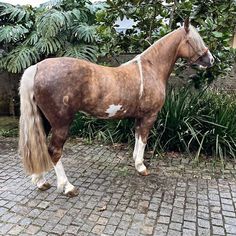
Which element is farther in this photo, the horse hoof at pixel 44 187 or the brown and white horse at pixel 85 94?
the horse hoof at pixel 44 187

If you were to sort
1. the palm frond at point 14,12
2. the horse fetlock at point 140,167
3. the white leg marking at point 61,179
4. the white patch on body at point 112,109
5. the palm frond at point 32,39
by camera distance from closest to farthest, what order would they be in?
the white leg marking at point 61,179 → the white patch on body at point 112,109 → the horse fetlock at point 140,167 → the palm frond at point 32,39 → the palm frond at point 14,12

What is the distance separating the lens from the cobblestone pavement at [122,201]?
249 cm

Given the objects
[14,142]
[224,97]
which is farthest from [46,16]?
[224,97]

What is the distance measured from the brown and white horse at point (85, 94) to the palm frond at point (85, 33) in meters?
2.29

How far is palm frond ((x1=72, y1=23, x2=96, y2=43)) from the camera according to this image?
17.5ft

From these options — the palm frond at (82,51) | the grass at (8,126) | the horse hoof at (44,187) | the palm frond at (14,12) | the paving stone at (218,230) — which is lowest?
the grass at (8,126)

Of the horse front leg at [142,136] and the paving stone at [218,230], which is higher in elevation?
the horse front leg at [142,136]

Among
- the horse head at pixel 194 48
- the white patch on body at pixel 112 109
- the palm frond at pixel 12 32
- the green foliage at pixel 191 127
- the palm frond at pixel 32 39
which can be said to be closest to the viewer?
the white patch on body at pixel 112 109

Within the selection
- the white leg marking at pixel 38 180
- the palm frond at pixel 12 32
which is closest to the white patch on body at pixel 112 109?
the white leg marking at pixel 38 180

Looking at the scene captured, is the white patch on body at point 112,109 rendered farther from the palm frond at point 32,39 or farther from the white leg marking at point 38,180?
the palm frond at point 32,39

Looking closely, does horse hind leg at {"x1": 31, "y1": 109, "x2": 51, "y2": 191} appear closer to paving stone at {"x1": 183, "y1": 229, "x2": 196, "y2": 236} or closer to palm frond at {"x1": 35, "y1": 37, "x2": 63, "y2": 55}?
paving stone at {"x1": 183, "y1": 229, "x2": 196, "y2": 236}

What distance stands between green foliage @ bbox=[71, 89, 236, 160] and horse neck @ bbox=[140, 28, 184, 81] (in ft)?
3.49

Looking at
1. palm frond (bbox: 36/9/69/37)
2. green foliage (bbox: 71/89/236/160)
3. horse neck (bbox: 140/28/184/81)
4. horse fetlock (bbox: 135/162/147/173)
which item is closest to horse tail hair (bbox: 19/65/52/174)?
horse fetlock (bbox: 135/162/147/173)

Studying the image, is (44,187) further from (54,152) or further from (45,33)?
(45,33)
